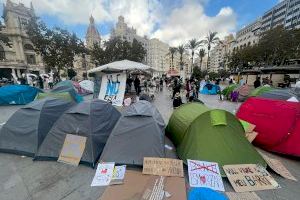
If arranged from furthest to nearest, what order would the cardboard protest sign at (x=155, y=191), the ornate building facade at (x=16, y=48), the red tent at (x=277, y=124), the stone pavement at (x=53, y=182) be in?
the ornate building facade at (x=16, y=48) < the red tent at (x=277, y=124) < the stone pavement at (x=53, y=182) < the cardboard protest sign at (x=155, y=191)

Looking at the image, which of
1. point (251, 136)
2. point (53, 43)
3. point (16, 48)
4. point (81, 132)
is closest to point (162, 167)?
point (81, 132)

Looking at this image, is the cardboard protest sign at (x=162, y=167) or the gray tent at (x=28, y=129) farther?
the gray tent at (x=28, y=129)

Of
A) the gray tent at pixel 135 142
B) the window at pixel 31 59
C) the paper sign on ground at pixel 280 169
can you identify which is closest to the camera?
the paper sign on ground at pixel 280 169

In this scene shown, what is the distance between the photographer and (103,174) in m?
3.18

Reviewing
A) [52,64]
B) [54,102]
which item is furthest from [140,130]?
[52,64]

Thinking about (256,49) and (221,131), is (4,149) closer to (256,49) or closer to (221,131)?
(221,131)

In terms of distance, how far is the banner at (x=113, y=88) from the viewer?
9766mm

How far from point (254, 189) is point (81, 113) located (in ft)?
12.1

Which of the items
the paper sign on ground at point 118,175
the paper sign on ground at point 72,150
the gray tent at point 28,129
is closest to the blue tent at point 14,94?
the gray tent at point 28,129

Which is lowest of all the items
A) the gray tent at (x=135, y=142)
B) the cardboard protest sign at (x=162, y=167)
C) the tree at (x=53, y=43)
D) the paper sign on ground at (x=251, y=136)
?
the cardboard protest sign at (x=162, y=167)

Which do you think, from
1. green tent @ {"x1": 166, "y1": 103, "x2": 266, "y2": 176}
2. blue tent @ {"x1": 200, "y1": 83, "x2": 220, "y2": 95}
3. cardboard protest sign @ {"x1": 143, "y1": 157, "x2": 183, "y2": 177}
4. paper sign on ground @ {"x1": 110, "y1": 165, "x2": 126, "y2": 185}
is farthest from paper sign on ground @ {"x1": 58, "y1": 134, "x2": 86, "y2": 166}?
blue tent @ {"x1": 200, "y1": 83, "x2": 220, "y2": 95}

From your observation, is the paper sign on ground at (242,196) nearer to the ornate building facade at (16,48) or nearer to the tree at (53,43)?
the tree at (53,43)

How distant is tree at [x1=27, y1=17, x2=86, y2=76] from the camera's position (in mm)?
20453

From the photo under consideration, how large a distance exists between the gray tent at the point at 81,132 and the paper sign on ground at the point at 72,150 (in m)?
0.09
